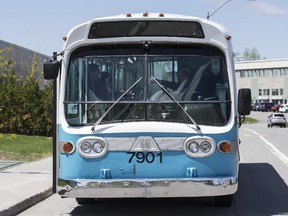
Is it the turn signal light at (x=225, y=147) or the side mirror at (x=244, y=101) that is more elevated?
the side mirror at (x=244, y=101)

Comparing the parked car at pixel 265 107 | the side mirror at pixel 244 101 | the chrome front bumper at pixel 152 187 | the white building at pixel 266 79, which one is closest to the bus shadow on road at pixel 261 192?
the chrome front bumper at pixel 152 187

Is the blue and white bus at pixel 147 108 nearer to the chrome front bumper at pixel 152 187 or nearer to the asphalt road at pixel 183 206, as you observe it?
the chrome front bumper at pixel 152 187

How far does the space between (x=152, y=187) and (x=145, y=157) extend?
1.33 ft

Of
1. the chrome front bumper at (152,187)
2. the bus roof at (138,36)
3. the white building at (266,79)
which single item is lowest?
the chrome front bumper at (152,187)

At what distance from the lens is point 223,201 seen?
872 centimetres

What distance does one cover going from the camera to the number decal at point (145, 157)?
7270mm

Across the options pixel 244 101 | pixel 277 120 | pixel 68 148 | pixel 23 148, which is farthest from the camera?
pixel 277 120

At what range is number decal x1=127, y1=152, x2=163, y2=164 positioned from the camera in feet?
23.9

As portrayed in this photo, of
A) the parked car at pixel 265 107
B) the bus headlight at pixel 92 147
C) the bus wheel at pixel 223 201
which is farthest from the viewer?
the parked car at pixel 265 107

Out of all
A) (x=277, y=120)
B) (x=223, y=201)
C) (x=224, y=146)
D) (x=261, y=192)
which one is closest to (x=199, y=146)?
(x=224, y=146)

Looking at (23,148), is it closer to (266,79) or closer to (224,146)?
(224,146)

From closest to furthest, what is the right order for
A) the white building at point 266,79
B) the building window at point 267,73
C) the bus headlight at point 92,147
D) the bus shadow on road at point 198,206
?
1. the bus headlight at point 92,147
2. the bus shadow on road at point 198,206
3. the white building at point 266,79
4. the building window at point 267,73

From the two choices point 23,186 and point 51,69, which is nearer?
point 51,69

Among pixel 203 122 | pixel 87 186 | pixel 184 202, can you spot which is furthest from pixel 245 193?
pixel 87 186
